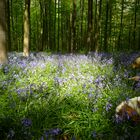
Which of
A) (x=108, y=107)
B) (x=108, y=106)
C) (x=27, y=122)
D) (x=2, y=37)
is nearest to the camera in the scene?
(x=27, y=122)

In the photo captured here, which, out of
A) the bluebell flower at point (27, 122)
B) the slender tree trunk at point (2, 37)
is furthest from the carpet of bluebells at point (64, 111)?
the slender tree trunk at point (2, 37)

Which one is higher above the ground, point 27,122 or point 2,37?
point 2,37

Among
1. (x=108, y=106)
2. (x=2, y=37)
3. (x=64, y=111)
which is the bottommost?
(x=64, y=111)

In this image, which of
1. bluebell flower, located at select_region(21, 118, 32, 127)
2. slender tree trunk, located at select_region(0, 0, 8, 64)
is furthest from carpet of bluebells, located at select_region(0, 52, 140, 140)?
slender tree trunk, located at select_region(0, 0, 8, 64)

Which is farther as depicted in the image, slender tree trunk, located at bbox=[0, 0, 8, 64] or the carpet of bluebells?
slender tree trunk, located at bbox=[0, 0, 8, 64]

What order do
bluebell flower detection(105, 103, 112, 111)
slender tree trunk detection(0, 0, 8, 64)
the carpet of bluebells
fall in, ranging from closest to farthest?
the carpet of bluebells < bluebell flower detection(105, 103, 112, 111) < slender tree trunk detection(0, 0, 8, 64)

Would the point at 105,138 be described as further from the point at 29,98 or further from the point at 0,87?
the point at 0,87

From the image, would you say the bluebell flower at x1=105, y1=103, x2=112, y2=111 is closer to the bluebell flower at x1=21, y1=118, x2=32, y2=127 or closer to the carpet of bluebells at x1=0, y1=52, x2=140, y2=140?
the carpet of bluebells at x1=0, y1=52, x2=140, y2=140

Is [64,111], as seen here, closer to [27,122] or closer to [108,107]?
[108,107]

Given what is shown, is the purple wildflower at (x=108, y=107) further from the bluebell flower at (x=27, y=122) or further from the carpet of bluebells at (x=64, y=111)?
the bluebell flower at (x=27, y=122)

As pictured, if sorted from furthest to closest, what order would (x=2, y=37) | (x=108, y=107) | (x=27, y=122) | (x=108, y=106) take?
1. (x=2, y=37)
2. (x=108, y=106)
3. (x=108, y=107)
4. (x=27, y=122)

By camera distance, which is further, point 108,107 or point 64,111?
point 64,111

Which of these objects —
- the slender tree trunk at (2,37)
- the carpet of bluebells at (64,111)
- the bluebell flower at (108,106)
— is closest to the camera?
the carpet of bluebells at (64,111)

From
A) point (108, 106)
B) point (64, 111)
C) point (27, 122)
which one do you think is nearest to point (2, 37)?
point (64, 111)
